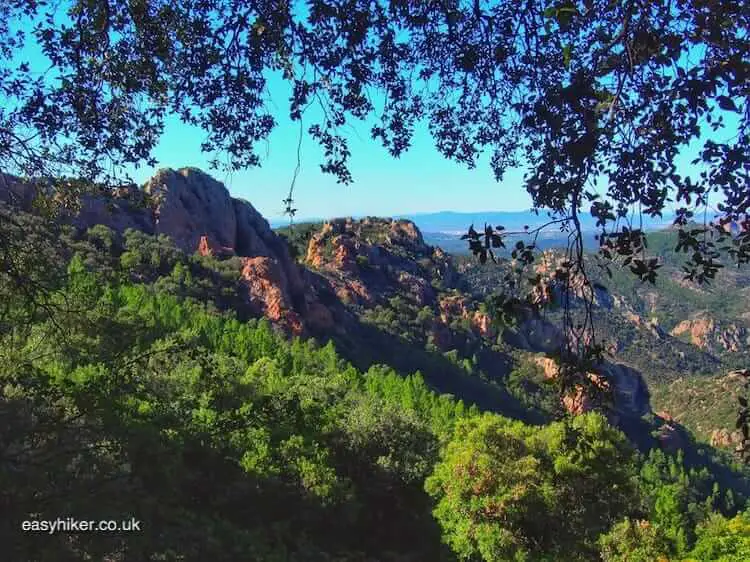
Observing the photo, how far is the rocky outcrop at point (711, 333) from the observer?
125 metres

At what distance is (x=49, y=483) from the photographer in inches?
351

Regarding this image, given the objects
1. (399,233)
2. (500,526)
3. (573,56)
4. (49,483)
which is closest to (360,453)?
(500,526)

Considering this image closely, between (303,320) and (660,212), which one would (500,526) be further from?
(303,320)

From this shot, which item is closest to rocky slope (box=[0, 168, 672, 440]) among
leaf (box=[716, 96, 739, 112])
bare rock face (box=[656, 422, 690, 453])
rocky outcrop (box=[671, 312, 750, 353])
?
bare rock face (box=[656, 422, 690, 453])

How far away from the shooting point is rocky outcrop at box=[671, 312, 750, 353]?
4904 inches

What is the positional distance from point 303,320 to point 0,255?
1765 inches

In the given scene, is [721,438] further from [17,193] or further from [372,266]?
[17,193]

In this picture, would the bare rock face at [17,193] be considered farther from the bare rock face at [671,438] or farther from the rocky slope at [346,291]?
the bare rock face at [671,438]

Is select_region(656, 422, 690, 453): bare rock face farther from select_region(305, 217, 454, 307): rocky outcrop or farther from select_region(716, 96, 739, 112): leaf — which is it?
select_region(716, 96, 739, 112): leaf

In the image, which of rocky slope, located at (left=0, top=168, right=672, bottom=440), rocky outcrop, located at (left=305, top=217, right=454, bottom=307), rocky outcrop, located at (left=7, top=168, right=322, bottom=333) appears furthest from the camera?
rocky outcrop, located at (left=305, top=217, right=454, bottom=307)

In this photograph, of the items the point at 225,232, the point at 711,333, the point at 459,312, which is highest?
the point at 225,232

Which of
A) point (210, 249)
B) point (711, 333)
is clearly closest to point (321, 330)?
point (210, 249)

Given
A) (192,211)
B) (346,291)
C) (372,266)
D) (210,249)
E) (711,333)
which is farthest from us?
(711,333)

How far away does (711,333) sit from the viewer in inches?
5281
